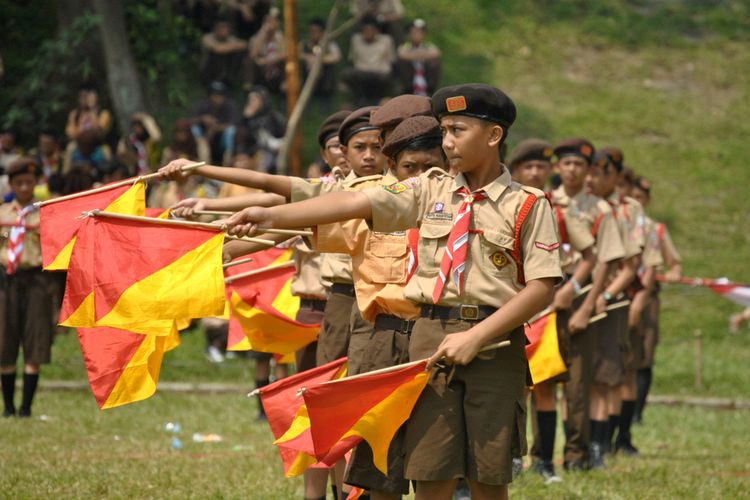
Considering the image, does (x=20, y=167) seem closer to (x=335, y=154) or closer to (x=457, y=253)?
(x=335, y=154)

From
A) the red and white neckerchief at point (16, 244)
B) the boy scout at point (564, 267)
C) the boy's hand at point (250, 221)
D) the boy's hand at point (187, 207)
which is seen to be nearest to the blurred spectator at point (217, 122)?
the red and white neckerchief at point (16, 244)

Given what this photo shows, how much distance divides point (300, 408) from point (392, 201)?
1.43 m

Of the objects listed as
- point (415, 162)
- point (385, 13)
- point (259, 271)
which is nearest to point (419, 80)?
point (385, 13)

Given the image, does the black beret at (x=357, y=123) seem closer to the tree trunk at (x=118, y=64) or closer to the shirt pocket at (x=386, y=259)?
the shirt pocket at (x=386, y=259)

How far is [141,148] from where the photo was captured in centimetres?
2034

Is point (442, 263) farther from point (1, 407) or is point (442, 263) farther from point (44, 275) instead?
point (1, 407)

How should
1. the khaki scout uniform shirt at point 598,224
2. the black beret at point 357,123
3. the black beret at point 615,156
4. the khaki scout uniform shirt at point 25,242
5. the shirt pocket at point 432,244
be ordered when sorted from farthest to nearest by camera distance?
the khaki scout uniform shirt at point 25,242 < the black beret at point 615,156 < the khaki scout uniform shirt at point 598,224 < the black beret at point 357,123 < the shirt pocket at point 432,244

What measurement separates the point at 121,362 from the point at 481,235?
6.74 ft

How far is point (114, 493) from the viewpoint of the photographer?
330 inches

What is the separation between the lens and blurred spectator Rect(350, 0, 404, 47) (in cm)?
2280

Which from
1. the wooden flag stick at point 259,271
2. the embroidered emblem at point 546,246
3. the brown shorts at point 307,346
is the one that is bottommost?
the brown shorts at point 307,346

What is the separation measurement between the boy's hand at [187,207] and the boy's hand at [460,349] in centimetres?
131

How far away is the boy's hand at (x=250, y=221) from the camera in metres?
5.24

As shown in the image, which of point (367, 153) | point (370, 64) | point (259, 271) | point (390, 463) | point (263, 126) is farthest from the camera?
point (370, 64)
